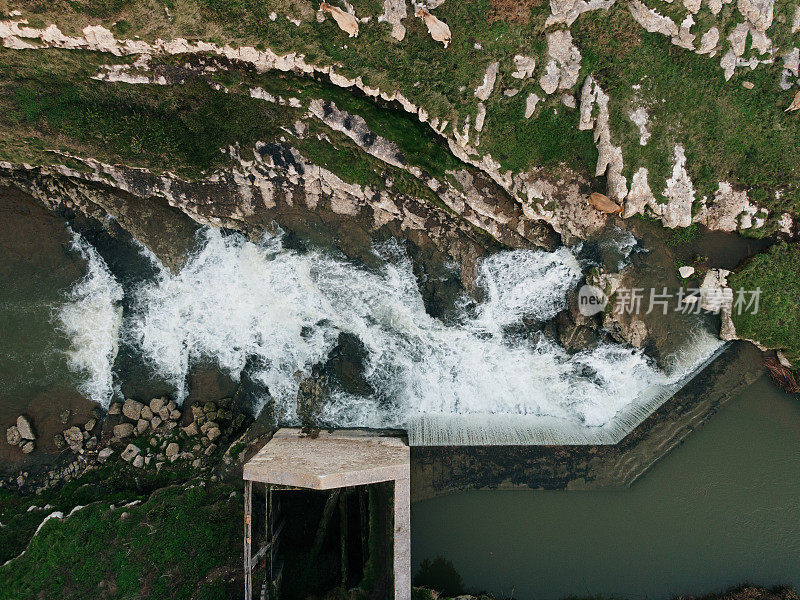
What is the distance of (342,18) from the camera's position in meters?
8.02

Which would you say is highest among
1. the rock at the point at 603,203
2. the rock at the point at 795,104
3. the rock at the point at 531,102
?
the rock at the point at 795,104

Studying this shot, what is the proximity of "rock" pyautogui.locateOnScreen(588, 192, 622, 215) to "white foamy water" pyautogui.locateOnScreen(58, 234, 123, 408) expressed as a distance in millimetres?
12292

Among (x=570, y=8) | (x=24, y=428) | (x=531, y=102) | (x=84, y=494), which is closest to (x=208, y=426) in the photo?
(x=84, y=494)

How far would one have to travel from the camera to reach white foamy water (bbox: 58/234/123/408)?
35.4 ft

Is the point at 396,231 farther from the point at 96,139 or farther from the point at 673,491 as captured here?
the point at 673,491

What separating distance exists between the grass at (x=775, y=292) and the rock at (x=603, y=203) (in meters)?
3.62

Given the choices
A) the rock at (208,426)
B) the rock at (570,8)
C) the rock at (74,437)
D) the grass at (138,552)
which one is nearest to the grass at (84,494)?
the grass at (138,552)

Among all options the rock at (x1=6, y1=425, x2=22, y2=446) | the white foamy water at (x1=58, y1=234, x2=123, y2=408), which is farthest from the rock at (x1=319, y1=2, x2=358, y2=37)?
the rock at (x1=6, y1=425, x2=22, y2=446)

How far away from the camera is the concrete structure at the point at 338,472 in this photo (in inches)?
290

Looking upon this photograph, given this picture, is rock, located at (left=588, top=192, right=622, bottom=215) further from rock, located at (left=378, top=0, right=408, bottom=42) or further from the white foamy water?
the white foamy water

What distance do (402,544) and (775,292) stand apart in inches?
416

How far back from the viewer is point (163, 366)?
10.9m

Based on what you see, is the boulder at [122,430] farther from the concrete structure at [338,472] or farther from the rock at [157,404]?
the concrete structure at [338,472]

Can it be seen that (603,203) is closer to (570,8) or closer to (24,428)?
(570,8)
